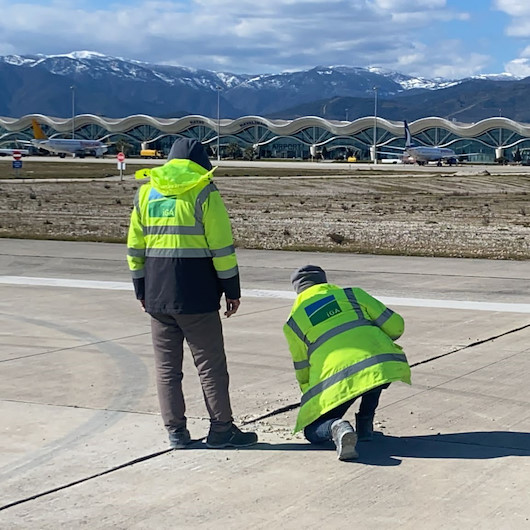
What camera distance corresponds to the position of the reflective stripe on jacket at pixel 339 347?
6164mm

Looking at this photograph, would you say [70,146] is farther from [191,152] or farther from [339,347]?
[339,347]

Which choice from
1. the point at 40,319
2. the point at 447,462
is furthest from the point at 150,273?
the point at 40,319

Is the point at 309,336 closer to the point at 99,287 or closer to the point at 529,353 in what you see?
the point at 529,353

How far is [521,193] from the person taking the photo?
4681cm

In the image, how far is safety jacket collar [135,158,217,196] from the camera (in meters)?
6.18

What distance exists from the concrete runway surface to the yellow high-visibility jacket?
0.94 metres

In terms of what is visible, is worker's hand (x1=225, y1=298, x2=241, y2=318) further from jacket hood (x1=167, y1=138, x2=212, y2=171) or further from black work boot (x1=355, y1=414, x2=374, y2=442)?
black work boot (x1=355, y1=414, x2=374, y2=442)

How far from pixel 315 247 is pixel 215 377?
13.5m

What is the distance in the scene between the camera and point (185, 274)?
6.24m

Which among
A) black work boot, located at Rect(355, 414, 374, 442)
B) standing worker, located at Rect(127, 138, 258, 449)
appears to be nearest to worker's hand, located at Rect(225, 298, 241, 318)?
standing worker, located at Rect(127, 138, 258, 449)

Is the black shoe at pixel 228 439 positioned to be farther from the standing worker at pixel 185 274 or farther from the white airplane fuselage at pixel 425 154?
the white airplane fuselage at pixel 425 154

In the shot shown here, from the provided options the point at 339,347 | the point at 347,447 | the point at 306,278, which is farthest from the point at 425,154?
the point at 347,447

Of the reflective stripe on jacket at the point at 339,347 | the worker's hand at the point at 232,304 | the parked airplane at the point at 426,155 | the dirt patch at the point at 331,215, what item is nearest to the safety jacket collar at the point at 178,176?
the worker's hand at the point at 232,304

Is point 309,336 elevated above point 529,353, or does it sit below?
above
